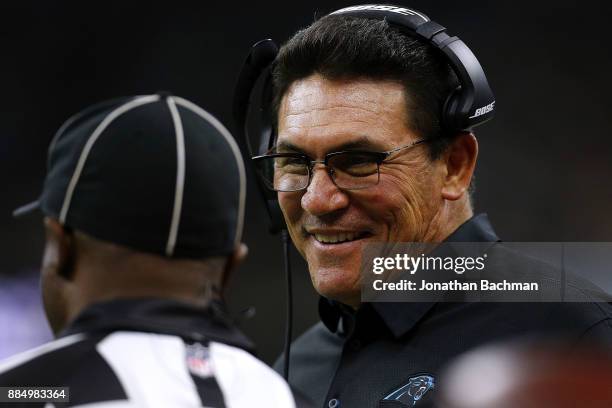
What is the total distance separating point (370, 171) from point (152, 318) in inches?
35.8

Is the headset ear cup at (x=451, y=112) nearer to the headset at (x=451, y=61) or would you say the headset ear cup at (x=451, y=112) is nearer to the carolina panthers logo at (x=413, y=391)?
the headset at (x=451, y=61)

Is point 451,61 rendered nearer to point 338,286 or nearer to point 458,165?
point 458,165

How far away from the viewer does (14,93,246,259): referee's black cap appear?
45.3 inches

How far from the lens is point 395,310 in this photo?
190cm

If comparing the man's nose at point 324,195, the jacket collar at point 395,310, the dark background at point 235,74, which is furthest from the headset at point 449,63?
the dark background at point 235,74

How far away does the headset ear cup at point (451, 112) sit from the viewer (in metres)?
1.94

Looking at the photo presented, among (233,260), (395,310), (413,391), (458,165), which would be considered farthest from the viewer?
(458,165)

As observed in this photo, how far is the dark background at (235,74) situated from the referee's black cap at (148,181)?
3801mm

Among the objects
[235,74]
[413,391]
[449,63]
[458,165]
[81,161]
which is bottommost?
[235,74]

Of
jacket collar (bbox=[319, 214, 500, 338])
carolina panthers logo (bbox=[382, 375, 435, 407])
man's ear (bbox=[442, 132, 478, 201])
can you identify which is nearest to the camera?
carolina panthers logo (bbox=[382, 375, 435, 407])

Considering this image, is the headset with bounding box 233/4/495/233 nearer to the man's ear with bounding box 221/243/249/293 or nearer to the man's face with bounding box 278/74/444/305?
the man's face with bounding box 278/74/444/305

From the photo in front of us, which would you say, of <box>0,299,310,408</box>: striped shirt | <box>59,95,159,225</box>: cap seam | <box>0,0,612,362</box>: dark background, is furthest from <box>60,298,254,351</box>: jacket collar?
<box>0,0,612,362</box>: dark background

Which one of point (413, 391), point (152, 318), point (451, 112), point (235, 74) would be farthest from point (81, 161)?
point (235, 74)

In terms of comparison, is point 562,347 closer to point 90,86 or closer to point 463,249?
point 463,249
